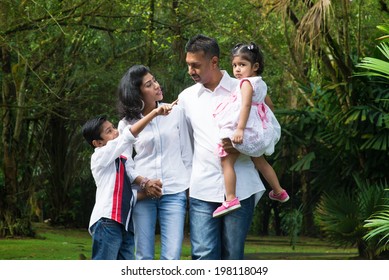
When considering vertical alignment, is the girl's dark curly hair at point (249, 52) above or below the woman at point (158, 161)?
above

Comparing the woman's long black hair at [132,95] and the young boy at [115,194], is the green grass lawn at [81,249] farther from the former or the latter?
the woman's long black hair at [132,95]

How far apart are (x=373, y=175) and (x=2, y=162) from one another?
1009 centimetres

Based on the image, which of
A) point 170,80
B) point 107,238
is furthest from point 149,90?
point 170,80

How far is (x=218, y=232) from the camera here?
205 inches

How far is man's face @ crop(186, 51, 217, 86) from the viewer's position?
210 inches

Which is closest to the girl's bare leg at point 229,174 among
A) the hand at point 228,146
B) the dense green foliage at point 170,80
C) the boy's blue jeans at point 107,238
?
the hand at point 228,146

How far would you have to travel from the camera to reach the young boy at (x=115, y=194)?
5383 millimetres

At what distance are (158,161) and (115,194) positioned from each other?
349 mm

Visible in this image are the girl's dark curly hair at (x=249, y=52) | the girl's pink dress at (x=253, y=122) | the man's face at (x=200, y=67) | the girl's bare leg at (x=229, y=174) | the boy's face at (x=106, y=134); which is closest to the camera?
the girl's bare leg at (x=229, y=174)

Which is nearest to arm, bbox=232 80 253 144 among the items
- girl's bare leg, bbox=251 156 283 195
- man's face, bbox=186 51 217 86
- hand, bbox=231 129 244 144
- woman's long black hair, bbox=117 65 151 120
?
hand, bbox=231 129 244 144

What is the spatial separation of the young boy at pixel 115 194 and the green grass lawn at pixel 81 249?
8.28 metres

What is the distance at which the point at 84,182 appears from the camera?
23750mm

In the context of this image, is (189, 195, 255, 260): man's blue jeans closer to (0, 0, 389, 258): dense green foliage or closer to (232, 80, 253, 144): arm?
(232, 80, 253, 144): arm
